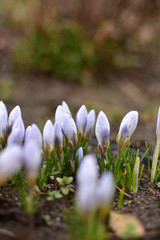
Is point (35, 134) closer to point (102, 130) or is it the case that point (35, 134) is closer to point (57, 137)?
point (57, 137)

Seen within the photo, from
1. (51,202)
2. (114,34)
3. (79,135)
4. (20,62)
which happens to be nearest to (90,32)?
(114,34)

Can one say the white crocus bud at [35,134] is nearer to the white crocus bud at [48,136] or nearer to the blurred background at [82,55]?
the white crocus bud at [48,136]

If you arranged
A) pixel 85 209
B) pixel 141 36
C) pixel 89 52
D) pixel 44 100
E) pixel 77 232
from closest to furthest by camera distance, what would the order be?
pixel 85 209, pixel 77 232, pixel 44 100, pixel 89 52, pixel 141 36

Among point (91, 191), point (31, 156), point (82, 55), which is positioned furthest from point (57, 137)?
point (82, 55)

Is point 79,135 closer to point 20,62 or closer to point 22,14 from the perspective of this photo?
point 20,62

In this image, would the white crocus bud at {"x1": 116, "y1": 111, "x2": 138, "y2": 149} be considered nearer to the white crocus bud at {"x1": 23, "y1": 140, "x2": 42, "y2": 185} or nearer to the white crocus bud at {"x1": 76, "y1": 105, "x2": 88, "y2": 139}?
the white crocus bud at {"x1": 76, "y1": 105, "x2": 88, "y2": 139}
